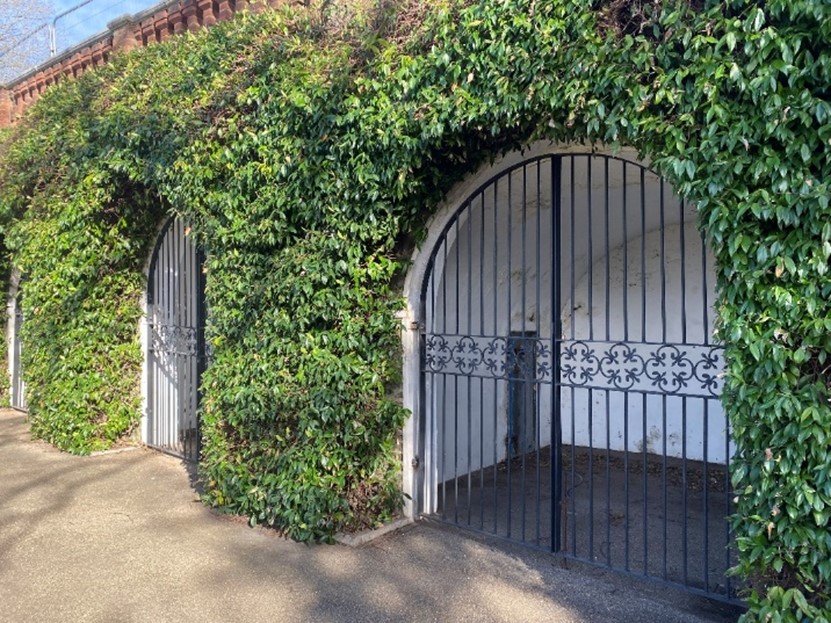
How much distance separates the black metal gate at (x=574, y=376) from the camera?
4160mm

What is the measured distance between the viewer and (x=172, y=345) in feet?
24.2

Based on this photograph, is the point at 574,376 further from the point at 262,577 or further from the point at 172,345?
the point at 172,345

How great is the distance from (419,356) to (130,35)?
515 cm

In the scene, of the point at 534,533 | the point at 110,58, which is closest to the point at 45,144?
the point at 110,58

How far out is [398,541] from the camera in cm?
465

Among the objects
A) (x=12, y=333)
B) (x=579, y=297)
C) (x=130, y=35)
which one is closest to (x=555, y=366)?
(x=579, y=297)

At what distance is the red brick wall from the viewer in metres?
6.39

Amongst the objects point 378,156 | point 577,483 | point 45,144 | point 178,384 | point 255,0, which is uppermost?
point 255,0

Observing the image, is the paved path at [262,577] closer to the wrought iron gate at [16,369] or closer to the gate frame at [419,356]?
the gate frame at [419,356]

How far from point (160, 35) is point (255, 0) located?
1916mm

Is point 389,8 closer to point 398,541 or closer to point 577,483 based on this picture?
point 398,541

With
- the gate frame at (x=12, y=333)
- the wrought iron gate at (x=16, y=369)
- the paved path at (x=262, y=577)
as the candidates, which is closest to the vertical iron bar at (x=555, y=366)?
the paved path at (x=262, y=577)

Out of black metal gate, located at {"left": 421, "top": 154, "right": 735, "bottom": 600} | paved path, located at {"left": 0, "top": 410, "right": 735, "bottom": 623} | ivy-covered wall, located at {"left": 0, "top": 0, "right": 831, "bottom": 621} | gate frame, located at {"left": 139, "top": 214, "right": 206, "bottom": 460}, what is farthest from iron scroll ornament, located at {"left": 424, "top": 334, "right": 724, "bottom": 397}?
gate frame, located at {"left": 139, "top": 214, "right": 206, "bottom": 460}

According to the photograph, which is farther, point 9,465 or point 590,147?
point 9,465
